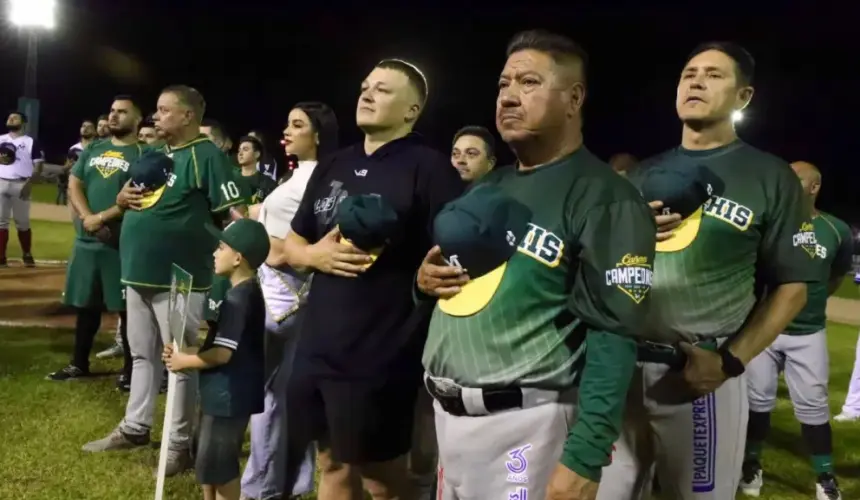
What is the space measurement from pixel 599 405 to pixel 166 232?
3862mm

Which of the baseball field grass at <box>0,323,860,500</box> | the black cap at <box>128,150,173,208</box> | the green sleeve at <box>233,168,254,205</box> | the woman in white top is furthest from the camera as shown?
the green sleeve at <box>233,168,254,205</box>

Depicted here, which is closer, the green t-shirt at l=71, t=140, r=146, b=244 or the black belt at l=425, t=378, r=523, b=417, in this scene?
the black belt at l=425, t=378, r=523, b=417

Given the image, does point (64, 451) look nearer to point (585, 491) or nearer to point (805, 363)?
point (585, 491)

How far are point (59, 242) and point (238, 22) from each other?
81.4 feet

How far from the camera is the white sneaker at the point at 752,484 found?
5605mm

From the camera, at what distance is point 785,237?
3057 millimetres

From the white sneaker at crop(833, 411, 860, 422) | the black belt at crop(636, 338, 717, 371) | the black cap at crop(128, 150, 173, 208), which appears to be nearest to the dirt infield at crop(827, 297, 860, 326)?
the white sneaker at crop(833, 411, 860, 422)

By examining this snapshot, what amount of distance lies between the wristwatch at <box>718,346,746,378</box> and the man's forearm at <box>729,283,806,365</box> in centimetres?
4

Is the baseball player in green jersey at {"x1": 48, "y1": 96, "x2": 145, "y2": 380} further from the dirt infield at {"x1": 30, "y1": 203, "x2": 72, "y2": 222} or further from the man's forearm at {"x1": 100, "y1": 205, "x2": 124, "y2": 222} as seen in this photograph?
the dirt infield at {"x1": 30, "y1": 203, "x2": 72, "y2": 222}

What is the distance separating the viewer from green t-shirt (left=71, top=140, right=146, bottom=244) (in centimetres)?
661

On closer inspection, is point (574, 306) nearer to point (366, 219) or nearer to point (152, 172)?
point (366, 219)

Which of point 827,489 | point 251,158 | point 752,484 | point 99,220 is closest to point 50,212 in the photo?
point 251,158

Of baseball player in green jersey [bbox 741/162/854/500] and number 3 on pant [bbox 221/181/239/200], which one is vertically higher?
number 3 on pant [bbox 221/181/239/200]

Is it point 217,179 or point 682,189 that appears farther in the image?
point 217,179
